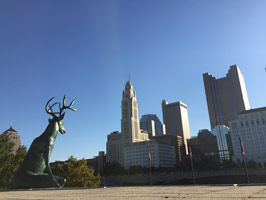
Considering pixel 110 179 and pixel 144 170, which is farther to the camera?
pixel 144 170

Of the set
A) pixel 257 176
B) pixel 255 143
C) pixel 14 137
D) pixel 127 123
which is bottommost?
pixel 257 176

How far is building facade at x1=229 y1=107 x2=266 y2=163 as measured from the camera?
142 m

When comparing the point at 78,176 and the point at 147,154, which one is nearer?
the point at 78,176

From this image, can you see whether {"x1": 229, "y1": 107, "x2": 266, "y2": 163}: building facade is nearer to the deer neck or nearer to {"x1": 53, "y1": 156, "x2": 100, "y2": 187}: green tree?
{"x1": 53, "y1": 156, "x2": 100, "y2": 187}: green tree

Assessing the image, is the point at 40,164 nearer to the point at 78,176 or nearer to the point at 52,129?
the point at 52,129

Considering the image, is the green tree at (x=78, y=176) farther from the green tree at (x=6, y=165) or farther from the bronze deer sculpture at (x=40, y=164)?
the bronze deer sculpture at (x=40, y=164)

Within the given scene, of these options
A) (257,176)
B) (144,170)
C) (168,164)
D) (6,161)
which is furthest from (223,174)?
(6,161)

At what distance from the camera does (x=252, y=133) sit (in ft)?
477

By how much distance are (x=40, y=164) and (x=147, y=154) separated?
145 m

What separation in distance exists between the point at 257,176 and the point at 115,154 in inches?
4836

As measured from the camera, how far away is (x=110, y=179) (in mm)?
109000

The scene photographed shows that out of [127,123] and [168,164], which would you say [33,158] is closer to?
[168,164]

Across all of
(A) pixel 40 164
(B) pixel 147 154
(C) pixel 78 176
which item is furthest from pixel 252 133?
(A) pixel 40 164

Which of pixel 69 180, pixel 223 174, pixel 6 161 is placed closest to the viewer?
pixel 6 161
